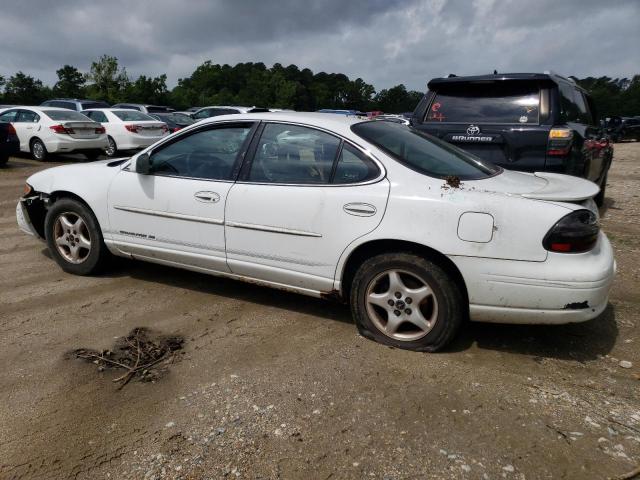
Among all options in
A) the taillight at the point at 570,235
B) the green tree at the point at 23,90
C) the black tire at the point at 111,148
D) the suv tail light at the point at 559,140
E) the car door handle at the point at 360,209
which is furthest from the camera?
the green tree at the point at 23,90

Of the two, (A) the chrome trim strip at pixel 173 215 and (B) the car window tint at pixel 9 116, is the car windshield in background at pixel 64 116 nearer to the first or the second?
(B) the car window tint at pixel 9 116

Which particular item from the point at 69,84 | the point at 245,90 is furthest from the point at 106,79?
the point at 245,90

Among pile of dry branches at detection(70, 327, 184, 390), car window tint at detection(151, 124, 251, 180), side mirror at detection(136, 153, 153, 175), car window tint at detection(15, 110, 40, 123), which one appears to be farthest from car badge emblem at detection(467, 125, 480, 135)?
car window tint at detection(15, 110, 40, 123)

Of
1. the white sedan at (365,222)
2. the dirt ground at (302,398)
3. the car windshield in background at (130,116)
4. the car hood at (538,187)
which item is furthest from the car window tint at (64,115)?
the car hood at (538,187)

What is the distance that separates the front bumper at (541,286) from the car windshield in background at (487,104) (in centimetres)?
261

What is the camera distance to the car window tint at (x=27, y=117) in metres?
13.2

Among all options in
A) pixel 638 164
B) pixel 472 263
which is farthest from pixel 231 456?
pixel 638 164

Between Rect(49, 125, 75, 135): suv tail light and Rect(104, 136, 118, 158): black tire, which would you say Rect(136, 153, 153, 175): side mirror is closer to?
Rect(49, 125, 75, 135): suv tail light

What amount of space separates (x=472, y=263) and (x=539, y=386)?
0.80m

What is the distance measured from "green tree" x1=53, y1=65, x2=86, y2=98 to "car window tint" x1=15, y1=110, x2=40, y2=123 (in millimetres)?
34182

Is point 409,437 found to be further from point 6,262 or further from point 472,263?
point 6,262

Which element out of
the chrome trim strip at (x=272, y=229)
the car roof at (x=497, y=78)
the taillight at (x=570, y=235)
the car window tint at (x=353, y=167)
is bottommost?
the chrome trim strip at (x=272, y=229)

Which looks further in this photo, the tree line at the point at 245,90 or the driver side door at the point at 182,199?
the tree line at the point at 245,90

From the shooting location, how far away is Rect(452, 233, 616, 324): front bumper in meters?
2.90
